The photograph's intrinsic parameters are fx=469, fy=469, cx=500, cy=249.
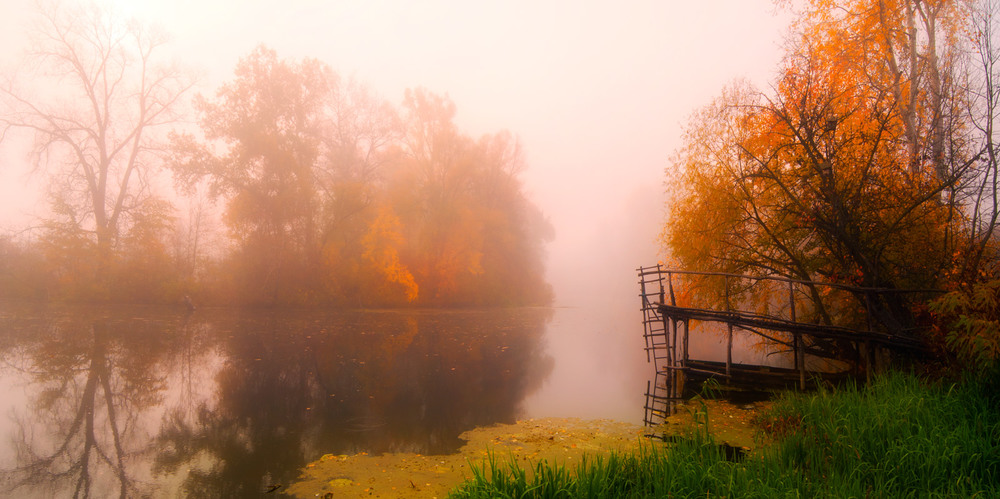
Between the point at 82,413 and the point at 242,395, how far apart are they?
2823mm

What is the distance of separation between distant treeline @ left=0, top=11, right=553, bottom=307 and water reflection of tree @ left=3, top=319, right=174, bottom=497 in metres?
14.5

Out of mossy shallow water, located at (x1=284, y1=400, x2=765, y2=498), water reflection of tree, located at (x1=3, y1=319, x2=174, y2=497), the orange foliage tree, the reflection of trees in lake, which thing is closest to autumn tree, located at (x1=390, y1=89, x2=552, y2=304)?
the orange foliage tree

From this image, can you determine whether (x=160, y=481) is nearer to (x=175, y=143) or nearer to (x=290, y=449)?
(x=290, y=449)

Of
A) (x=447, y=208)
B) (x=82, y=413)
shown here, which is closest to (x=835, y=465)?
(x=82, y=413)

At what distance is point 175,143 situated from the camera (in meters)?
29.7

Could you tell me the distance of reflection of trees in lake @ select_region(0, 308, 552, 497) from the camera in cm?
667

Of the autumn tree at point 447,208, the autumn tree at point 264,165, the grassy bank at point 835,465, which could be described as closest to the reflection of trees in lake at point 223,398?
the grassy bank at point 835,465

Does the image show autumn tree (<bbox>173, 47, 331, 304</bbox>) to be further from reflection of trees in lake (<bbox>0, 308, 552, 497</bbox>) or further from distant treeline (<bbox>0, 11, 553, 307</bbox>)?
reflection of trees in lake (<bbox>0, 308, 552, 497</bbox>)

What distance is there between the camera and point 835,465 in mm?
5523

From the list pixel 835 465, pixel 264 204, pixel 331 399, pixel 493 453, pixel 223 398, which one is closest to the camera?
pixel 835 465

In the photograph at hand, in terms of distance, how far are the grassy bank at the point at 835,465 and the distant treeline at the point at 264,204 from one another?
3049 centimetres

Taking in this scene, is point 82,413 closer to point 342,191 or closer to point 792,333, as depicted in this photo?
point 792,333

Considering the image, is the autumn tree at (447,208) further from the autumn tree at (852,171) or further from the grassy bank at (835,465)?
the grassy bank at (835,465)

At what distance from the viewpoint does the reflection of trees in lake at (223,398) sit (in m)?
6.67
